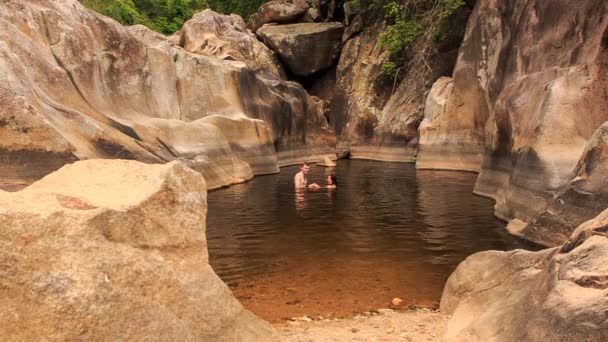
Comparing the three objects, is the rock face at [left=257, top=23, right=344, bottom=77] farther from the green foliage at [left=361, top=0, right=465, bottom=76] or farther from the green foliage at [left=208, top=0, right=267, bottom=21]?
the green foliage at [left=208, top=0, right=267, bottom=21]

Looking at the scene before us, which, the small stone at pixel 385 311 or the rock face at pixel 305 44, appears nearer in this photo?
the small stone at pixel 385 311

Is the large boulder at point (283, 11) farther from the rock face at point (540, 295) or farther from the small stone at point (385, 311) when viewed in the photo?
the rock face at point (540, 295)

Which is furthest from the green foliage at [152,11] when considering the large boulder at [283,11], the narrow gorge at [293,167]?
the narrow gorge at [293,167]

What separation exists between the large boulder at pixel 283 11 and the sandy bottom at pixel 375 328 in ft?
104

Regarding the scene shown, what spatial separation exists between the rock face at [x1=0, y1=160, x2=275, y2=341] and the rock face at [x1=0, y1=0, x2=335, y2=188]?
6.32m

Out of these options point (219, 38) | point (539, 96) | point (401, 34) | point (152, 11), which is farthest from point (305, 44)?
point (539, 96)

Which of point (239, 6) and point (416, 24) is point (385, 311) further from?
point (239, 6)

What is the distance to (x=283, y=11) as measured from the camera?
34688 millimetres

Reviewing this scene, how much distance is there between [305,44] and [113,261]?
101 feet

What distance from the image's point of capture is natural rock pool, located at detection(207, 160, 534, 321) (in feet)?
20.9

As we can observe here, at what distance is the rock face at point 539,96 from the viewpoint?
938 cm

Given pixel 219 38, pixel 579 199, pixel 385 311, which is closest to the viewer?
pixel 385 311

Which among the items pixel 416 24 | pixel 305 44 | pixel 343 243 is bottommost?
pixel 343 243

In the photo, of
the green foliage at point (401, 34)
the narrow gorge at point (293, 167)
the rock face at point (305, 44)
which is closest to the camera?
the narrow gorge at point (293, 167)
